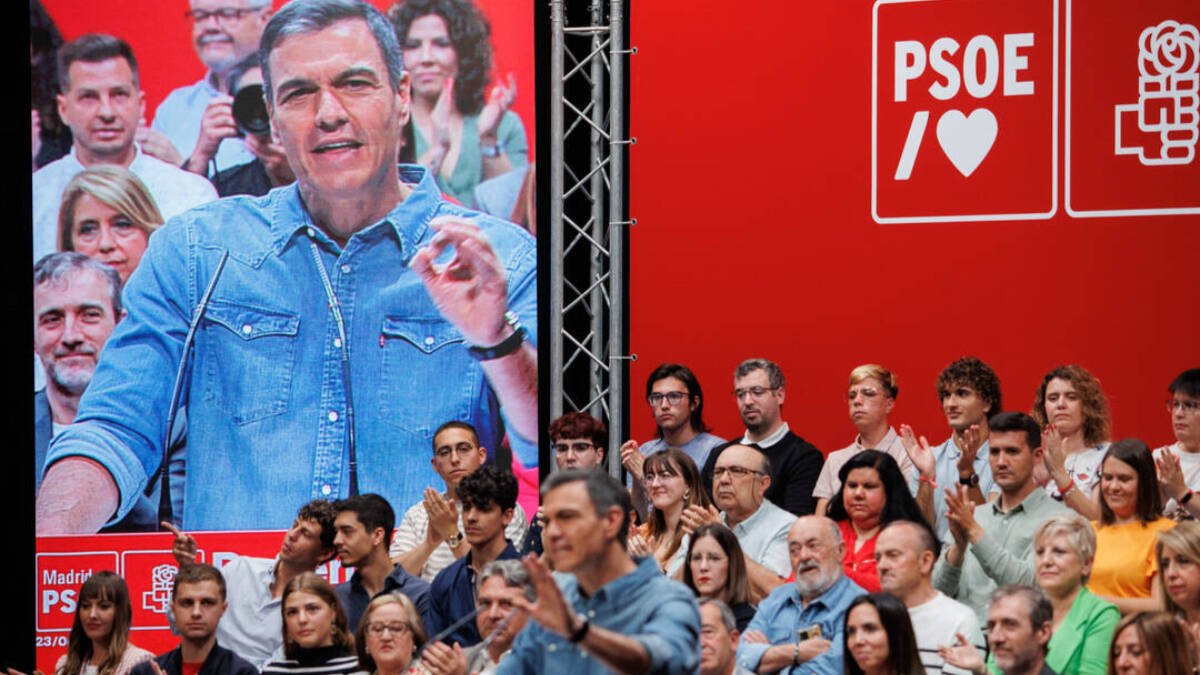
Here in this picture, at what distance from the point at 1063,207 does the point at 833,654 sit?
2840 mm

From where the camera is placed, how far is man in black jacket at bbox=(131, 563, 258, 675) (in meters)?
6.74

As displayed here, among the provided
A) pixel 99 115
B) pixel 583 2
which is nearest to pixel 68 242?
pixel 99 115

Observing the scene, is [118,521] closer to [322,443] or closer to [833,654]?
[322,443]

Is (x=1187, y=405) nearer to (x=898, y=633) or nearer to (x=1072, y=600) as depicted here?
(x=1072, y=600)

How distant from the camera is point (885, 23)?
8.04 meters

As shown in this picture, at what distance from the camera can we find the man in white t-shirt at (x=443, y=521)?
272 inches

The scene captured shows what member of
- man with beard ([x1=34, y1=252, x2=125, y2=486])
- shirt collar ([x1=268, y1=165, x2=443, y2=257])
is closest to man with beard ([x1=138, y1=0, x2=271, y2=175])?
shirt collar ([x1=268, y1=165, x2=443, y2=257])

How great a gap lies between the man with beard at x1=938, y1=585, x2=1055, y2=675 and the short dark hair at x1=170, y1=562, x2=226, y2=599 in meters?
2.89

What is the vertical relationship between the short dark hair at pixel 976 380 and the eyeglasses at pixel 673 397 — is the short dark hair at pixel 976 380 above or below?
above

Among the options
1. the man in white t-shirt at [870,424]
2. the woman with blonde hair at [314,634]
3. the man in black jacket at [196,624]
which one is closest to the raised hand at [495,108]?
the man in white t-shirt at [870,424]

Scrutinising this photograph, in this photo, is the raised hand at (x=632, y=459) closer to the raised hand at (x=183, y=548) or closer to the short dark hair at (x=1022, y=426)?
the short dark hair at (x=1022, y=426)

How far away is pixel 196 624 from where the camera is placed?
6762 mm

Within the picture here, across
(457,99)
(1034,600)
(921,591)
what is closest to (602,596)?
(1034,600)

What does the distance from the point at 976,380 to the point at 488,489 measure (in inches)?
75.2
